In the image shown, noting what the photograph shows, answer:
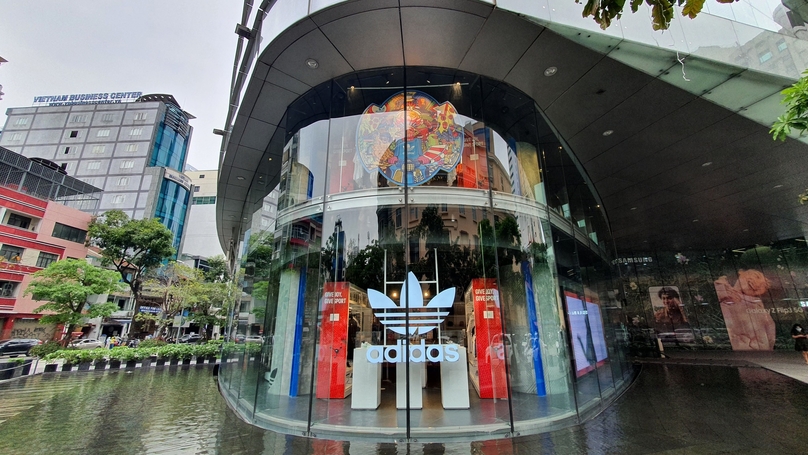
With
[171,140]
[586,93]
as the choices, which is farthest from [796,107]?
[171,140]

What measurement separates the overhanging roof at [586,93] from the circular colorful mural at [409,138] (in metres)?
0.86

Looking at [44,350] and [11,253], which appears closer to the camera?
[44,350]

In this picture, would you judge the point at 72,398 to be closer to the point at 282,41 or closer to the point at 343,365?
the point at 343,365

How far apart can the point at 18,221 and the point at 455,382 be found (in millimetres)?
33252

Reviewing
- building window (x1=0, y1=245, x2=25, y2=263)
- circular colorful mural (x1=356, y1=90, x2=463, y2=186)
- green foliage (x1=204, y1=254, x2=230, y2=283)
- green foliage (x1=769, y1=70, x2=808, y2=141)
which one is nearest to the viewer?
green foliage (x1=769, y1=70, x2=808, y2=141)

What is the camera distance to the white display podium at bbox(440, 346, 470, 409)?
618 centimetres

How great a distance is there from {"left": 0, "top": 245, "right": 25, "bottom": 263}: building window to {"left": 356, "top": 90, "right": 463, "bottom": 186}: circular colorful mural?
2954 centimetres

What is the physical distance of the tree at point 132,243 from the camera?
2103cm

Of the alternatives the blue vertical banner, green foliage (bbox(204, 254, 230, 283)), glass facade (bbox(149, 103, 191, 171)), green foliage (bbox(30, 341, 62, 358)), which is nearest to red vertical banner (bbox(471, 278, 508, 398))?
the blue vertical banner

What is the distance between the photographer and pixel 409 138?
23.1 ft

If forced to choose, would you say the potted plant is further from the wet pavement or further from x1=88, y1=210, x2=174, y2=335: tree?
x1=88, y1=210, x2=174, y2=335: tree

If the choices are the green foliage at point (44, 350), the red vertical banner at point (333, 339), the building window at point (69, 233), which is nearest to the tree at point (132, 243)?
the green foliage at point (44, 350)

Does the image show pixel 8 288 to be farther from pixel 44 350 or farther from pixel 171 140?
pixel 171 140

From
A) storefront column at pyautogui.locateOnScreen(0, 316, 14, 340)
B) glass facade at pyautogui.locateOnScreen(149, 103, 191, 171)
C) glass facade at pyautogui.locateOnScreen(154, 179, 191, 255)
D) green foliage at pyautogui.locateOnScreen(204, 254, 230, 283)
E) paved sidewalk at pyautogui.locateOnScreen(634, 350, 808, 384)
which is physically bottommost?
paved sidewalk at pyautogui.locateOnScreen(634, 350, 808, 384)
